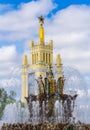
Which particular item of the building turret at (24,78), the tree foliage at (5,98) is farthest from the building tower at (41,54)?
the tree foliage at (5,98)

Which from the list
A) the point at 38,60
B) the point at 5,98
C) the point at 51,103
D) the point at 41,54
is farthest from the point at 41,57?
the point at 51,103

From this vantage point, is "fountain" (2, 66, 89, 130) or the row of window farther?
the row of window

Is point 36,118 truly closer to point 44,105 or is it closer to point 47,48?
point 44,105

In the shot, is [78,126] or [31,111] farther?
[31,111]

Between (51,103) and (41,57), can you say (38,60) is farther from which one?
(51,103)

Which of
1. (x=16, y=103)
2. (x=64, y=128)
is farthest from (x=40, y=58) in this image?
(x=64, y=128)

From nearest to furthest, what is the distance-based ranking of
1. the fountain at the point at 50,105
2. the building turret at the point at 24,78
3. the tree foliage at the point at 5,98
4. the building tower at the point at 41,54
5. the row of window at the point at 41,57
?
1. the fountain at the point at 50,105
2. the tree foliage at the point at 5,98
3. the building turret at the point at 24,78
4. the building tower at the point at 41,54
5. the row of window at the point at 41,57

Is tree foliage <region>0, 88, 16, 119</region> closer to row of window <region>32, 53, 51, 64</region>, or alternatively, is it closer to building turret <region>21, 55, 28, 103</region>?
building turret <region>21, 55, 28, 103</region>

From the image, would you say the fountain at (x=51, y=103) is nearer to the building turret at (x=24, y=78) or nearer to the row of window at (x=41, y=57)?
the building turret at (x=24, y=78)

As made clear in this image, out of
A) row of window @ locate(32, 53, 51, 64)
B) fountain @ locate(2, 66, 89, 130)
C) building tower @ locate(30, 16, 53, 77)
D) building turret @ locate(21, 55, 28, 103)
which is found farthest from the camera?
row of window @ locate(32, 53, 51, 64)

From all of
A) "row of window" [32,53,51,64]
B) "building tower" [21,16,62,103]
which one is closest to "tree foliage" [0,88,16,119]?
"building tower" [21,16,62,103]

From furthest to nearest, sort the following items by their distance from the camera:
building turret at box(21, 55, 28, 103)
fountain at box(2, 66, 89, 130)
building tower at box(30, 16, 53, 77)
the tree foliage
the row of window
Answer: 1. the row of window
2. building tower at box(30, 16, 53, 77)
3. building turret at box(21, 55, 28, 103)
4. the tree foliage
5. fountain at box(2, 66, 89, 130)

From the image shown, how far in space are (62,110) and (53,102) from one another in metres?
1.38

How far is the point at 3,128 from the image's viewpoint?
101 ft
